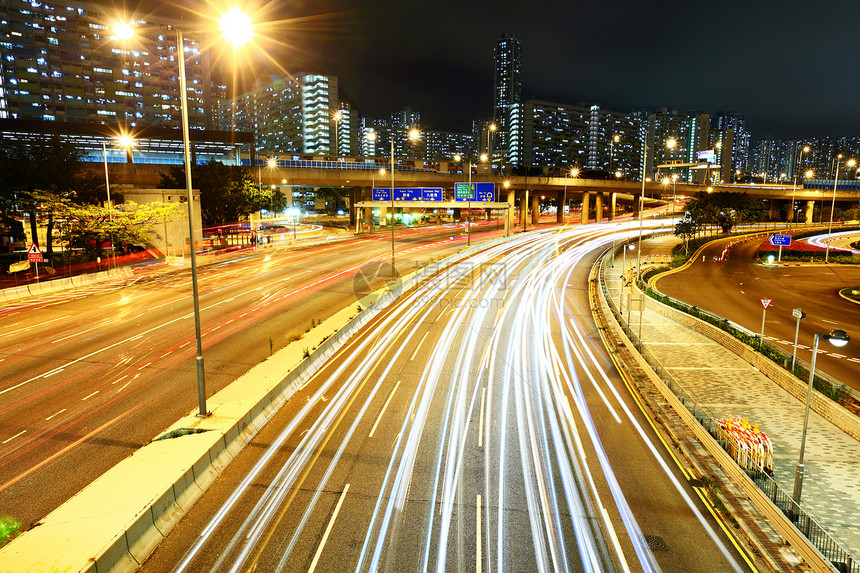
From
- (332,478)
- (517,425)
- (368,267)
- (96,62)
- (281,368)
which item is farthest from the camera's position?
(96,62)

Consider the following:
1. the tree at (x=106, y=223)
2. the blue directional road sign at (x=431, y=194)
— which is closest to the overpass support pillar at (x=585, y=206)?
the blue directional road sign at (x=431, y=194)

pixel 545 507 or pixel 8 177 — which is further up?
pixel 8 177

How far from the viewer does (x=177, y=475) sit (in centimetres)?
1105

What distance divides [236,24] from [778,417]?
73.6 ft

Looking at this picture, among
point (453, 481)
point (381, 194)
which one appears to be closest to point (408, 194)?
point (381, 194)

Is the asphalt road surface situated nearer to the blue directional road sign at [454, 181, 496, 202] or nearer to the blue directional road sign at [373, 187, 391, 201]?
the blue directional road sign at [454, 181, 496, 202]

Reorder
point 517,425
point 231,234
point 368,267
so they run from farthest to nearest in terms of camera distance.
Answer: point 231,234 → point 368,267 → point 517,425

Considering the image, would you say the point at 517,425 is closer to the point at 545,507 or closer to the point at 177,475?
the point at 545,507

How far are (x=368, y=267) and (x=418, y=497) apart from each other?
123ft

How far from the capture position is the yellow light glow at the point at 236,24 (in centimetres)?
1315

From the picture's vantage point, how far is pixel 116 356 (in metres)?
21.0

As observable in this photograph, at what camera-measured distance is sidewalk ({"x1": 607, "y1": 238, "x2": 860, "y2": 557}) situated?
12.1m

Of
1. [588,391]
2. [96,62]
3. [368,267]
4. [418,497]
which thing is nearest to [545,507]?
[418,497]

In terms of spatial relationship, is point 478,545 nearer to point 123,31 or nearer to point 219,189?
point 123,31
